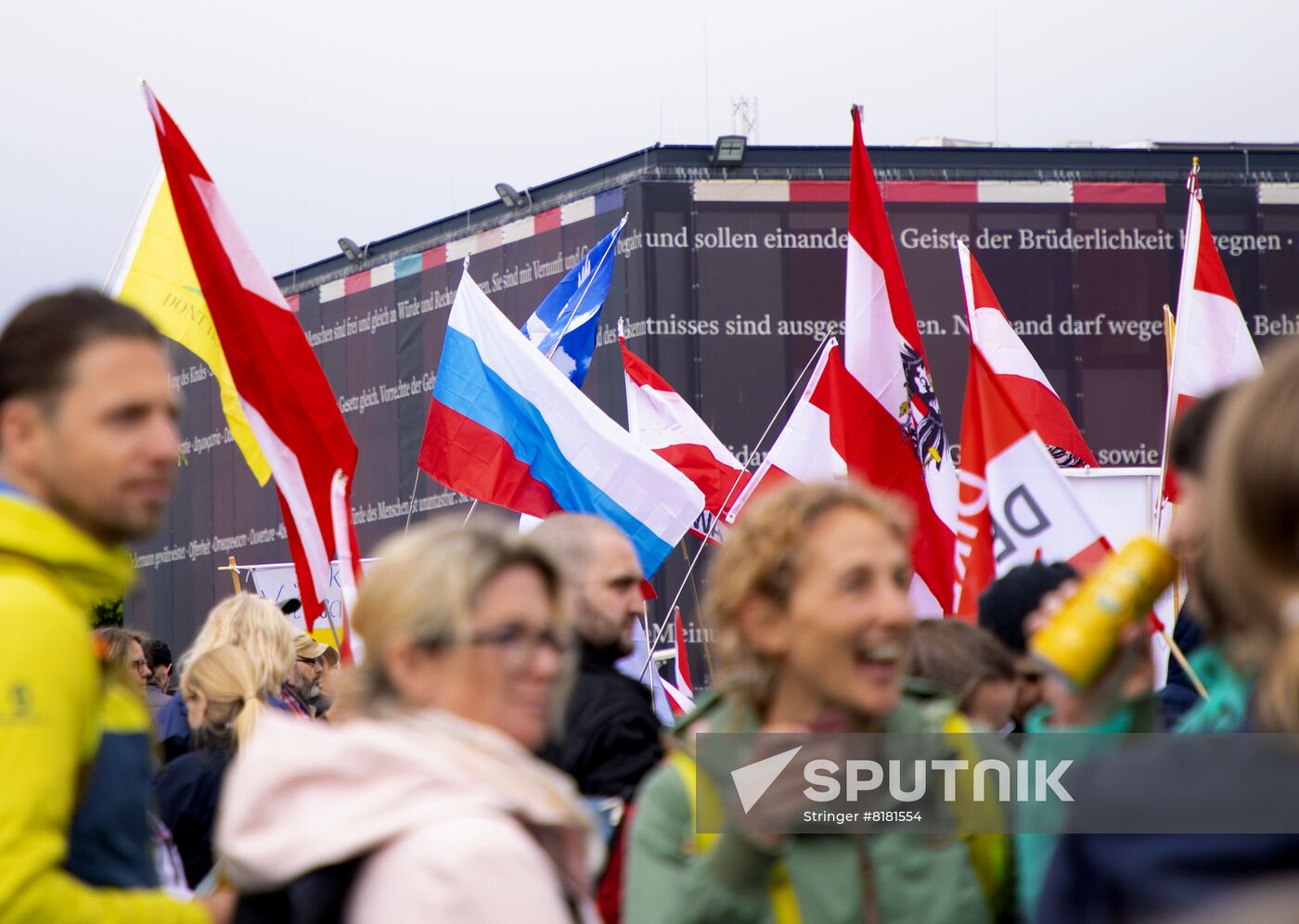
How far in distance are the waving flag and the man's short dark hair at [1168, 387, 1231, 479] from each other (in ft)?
20.4

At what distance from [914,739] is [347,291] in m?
24.8

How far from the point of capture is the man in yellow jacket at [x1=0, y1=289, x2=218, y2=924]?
227 cm

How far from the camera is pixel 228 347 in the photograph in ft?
23.1

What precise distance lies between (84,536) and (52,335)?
1.02 feet

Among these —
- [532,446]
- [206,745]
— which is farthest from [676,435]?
[206,745]

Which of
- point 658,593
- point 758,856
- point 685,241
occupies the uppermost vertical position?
point 685,241

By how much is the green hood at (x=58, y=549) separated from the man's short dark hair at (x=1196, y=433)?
69.3 inches

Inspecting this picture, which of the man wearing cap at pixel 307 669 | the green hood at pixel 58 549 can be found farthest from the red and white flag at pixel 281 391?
the green hood at pixel 58 549

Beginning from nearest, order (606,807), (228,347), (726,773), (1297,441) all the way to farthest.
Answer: (1297,441), (726,773), (606,807), (228,347)

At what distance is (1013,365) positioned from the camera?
11859 millimetres

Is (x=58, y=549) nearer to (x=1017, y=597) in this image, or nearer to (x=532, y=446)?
(x=1017, y=597)

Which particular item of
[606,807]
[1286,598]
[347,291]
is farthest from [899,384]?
[347,291]

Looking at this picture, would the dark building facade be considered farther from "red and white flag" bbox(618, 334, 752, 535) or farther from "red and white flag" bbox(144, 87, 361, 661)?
"red and white flag" bbox(144, 87, 361, 661)

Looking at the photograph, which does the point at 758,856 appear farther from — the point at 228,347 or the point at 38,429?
the point at 228,347
